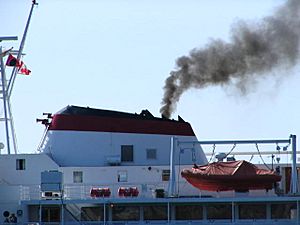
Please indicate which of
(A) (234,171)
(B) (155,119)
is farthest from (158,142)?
(A) (234,171)

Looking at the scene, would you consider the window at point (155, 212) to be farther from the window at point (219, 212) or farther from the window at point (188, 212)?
the window at point (219, 212)

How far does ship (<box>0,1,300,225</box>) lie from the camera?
61.7 m

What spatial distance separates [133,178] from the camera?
211 feet

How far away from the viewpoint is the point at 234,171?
6175 centimetres

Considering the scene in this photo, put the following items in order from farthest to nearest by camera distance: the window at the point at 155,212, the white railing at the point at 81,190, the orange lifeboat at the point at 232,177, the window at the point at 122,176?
the window at the point at 122,176 → the white railing at the point at 81,190 → the window at the point at 155,212 → the orange lifeboat at the point at 232,177

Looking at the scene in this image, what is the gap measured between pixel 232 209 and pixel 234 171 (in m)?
1.82

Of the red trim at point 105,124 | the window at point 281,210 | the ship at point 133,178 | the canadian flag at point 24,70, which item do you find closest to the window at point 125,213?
the ship at point 133,178

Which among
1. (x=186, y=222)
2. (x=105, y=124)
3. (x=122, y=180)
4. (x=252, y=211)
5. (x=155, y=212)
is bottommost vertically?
(x=186, y=222)

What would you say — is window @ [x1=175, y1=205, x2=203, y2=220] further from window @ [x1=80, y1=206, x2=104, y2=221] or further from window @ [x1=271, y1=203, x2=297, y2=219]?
window @ [x1=80, y1=206, x2=104, y2=221]

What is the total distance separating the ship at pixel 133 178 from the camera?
61.7 m

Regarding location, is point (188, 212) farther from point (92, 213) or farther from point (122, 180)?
point (92, 213)

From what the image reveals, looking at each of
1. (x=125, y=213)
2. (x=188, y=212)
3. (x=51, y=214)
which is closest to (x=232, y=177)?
(x=188, y=212)

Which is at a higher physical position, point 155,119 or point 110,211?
point 155,119

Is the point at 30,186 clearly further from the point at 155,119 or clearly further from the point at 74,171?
the point at 155,119
